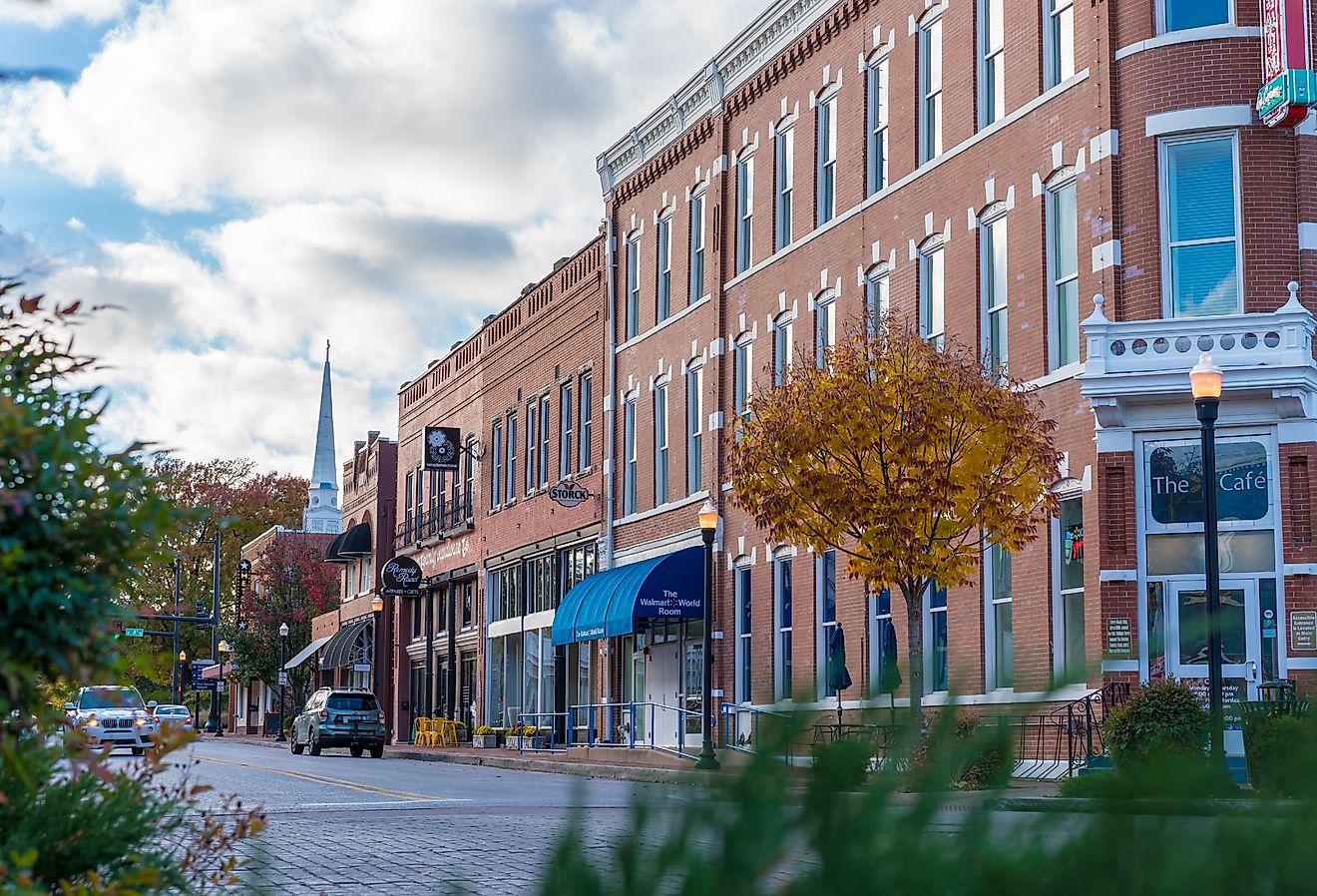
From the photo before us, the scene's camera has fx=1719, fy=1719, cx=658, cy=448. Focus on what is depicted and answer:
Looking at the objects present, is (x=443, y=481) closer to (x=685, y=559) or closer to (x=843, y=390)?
(x=685, y=559)

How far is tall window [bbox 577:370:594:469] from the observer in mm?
41344

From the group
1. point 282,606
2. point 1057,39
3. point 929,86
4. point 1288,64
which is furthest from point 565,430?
point 282,606

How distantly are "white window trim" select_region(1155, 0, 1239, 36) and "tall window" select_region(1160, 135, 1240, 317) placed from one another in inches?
55.0

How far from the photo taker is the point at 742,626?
3228 cm

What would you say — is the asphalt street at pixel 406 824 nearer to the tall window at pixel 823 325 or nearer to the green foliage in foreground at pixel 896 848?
the green foliage in foreground at pixel 896 848

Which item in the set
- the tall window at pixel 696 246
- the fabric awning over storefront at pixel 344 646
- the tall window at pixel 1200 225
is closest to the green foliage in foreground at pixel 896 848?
the tall window at pixel 1200 225

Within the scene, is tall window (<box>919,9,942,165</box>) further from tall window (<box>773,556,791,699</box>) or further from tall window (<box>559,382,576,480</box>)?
tall window (<box>559,382,576,480</box>)

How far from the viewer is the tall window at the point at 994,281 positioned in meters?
25.0

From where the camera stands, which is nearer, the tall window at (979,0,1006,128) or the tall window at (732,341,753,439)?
the tall window at (979,0,1006,128)

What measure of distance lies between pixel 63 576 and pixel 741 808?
2.81 m

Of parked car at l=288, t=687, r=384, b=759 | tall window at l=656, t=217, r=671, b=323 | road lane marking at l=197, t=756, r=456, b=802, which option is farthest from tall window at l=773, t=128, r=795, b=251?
parked car at l=288, t=687, r=384, b=759

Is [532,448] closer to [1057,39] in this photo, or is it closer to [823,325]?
[823,325]

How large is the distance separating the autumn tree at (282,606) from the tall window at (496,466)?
28346 mm

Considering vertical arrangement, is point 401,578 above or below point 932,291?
below
